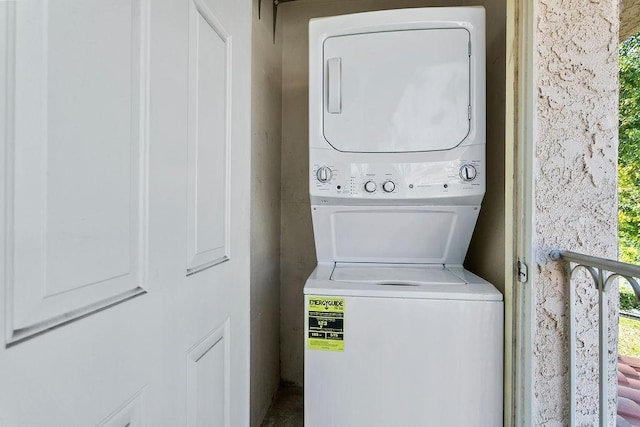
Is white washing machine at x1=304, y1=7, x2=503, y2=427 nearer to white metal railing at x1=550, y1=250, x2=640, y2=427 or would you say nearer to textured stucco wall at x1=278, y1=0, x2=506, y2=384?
white metal railing at x1=550, y1=250, x2=640, y2=427

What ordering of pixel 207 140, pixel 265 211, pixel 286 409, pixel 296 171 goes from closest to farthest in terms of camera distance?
pixel 207 140
pixel 265 211
pixel 286 409
pixel 296 171

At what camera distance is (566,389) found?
102 cm

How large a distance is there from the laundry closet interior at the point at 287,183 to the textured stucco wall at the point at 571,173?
28 cm

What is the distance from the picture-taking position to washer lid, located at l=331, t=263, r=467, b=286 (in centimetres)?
129

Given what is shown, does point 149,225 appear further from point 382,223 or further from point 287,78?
point 287,78

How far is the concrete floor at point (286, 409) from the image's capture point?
1.83 m

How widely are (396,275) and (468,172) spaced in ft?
1.88

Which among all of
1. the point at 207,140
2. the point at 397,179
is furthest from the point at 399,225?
the point at 207,140

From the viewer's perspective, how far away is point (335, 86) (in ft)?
4.66

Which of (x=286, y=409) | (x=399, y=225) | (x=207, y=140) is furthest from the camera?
(x=286, y=409)

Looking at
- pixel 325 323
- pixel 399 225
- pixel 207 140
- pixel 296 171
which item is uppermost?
pixel 296 171

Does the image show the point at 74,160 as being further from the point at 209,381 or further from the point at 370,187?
the point at 370,187

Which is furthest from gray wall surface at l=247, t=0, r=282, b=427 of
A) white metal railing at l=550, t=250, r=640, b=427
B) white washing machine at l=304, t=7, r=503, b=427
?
white metal railing at l=550, t=250, r=640, b=427

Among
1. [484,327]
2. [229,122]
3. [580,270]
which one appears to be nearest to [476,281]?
[484,327]
